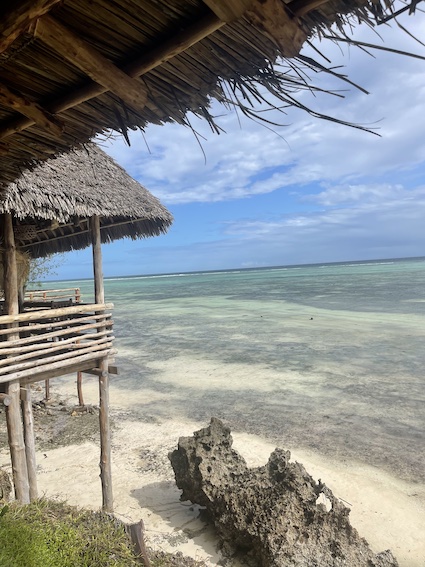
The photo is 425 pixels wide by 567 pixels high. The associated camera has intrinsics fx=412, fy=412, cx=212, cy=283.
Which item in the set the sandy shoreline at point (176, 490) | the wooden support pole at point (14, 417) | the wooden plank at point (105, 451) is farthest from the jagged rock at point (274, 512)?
the wooden support pole at point (14, 417)

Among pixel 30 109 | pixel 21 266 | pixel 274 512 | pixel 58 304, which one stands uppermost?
pixel 30 109

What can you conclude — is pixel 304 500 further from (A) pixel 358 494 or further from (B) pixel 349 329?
(B) pixel 349 329

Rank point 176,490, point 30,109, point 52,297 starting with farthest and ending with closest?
1. point 52,297
2. point 176,490
3. point 30,109

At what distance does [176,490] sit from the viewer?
5.71 metres

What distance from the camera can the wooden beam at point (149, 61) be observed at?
4.35 feet

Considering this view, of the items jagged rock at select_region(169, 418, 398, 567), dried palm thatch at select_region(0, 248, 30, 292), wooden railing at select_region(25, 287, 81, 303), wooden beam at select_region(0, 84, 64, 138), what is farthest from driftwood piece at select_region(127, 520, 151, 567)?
wooden railing at select_region(25, 287, 81, 303)

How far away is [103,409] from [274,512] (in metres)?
2.61

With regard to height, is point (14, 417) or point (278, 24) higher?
point (278, 24)

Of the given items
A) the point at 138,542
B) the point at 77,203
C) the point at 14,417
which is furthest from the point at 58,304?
the point at 138,542

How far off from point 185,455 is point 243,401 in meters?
5.20

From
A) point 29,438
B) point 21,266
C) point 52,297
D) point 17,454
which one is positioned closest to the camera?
point 17,454

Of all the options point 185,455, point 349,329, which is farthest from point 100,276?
point 349,329

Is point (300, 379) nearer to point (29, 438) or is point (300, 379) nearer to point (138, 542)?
point (29, 438)

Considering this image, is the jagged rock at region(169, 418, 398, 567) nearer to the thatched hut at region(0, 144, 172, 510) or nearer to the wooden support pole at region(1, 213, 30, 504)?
the thatched hut at region(0, 144, 172, 510)
